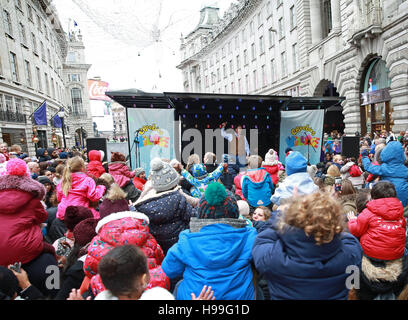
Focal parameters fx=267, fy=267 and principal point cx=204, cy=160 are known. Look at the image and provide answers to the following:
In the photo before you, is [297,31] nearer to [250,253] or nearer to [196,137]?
[196,137]

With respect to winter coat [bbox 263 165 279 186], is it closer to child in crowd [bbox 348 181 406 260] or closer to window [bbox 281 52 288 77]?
child in crowd [bbox 348 181 406 260]

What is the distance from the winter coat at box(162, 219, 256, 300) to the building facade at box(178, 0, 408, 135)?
47.5 feet

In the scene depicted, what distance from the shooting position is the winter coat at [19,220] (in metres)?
2.46

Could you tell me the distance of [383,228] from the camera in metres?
2.54

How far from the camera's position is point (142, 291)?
1.59m

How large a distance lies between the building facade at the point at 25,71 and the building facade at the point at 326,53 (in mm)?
21340

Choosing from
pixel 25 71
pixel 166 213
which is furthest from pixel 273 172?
pixel 25 71

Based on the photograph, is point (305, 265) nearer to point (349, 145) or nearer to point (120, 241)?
point (120, 241)

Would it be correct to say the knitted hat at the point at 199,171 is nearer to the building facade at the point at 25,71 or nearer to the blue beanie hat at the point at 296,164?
the blue beanie hat at the point at 296,164

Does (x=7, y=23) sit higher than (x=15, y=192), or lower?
higher

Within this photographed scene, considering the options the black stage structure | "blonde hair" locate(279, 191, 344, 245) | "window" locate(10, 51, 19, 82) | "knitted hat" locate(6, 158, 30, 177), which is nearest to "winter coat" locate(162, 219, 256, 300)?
"blonde hair" locate(279, 191, 344, 245)

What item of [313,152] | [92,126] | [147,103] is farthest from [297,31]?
[92,126]

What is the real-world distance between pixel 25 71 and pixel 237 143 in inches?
853

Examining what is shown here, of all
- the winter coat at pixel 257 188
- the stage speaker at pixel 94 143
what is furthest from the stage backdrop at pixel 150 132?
the winter coat at pixel 257 188
